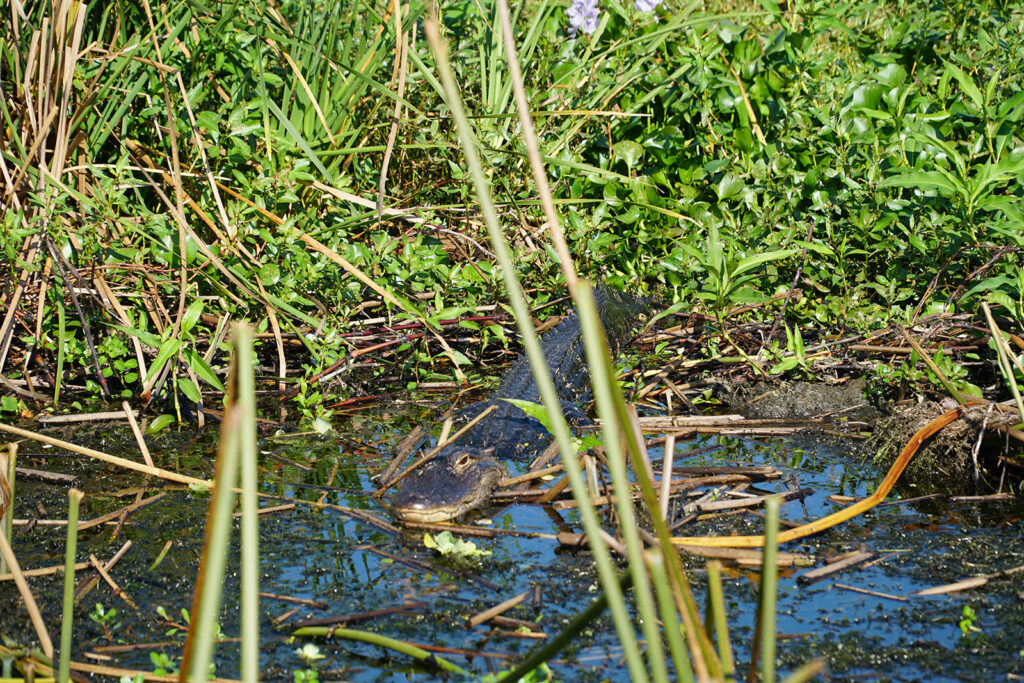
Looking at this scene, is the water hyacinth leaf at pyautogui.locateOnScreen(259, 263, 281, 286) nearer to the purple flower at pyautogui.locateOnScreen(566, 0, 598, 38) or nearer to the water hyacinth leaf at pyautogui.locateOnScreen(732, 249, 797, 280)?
the water hyacinth leaf at pyautogui.locateOnScreen(732, 249, 797, 280)

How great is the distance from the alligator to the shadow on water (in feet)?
0.41

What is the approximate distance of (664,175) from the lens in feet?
16.0

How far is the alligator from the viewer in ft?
8.86

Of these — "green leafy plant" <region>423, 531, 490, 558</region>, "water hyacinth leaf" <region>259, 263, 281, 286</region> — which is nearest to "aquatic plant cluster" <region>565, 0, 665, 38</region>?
"water hyacinth leaf" <region>259, 263, 281, 286</region>

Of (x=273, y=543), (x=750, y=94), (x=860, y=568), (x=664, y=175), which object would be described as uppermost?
(x=750, y=94)

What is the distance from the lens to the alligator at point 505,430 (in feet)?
8.86

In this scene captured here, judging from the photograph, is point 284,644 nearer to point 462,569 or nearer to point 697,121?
point 462,569

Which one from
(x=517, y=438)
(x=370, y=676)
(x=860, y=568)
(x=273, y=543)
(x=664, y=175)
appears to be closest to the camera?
(x=370, y=676)

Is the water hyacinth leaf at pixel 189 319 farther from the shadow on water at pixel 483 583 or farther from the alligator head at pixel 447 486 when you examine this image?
the alligator head at pixel 447 486

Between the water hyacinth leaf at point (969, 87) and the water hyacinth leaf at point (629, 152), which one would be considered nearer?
the water hyacinth leaf at point (969, 87)

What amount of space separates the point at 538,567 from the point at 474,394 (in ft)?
5.39

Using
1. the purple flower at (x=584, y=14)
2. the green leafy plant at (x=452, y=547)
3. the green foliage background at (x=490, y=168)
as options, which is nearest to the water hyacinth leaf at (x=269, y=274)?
the green foliage background at (x=490, y=168)

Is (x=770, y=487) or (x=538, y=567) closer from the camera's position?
(x=538, y=567)

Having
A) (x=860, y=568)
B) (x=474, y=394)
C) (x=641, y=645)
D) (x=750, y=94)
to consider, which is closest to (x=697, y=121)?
(x=750, y=94)
